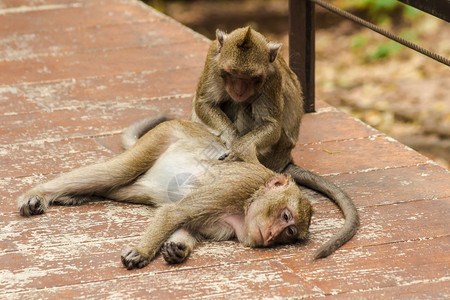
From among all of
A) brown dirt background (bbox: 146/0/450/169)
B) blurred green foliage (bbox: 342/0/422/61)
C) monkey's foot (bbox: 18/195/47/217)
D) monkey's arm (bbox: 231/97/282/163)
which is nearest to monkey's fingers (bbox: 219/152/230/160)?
monkey's arm (bbox: 231/97/282/163)

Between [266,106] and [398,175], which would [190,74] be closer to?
[266,106]

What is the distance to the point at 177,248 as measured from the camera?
3.75m

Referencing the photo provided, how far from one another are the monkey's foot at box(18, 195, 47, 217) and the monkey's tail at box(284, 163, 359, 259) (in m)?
1.38

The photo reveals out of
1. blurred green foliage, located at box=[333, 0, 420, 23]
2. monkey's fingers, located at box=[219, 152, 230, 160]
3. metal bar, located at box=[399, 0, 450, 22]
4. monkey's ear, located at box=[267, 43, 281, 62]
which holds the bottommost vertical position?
blurred green foliage, located at box=[333, 0, 420, 23]

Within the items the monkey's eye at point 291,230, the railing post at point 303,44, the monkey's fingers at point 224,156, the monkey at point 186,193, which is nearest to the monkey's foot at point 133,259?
the monkey at point 186,193

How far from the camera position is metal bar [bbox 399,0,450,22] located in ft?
13.9

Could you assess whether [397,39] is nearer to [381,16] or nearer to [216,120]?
[216,120]

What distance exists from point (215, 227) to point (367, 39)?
816cm

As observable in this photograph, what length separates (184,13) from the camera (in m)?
13.2

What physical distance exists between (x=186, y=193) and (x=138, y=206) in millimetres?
302

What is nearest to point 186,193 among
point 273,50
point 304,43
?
point 273,50

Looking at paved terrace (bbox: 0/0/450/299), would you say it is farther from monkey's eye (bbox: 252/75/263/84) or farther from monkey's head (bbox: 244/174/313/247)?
monkey's eye (bbox: 252/75/263/84)

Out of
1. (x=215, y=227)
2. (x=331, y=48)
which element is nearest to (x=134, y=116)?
(x=215, y=227)

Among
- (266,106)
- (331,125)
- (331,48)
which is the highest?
(266,106)
